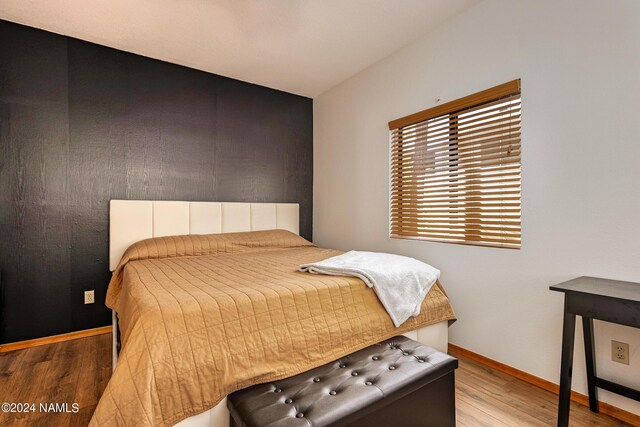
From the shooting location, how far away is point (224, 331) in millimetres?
1219

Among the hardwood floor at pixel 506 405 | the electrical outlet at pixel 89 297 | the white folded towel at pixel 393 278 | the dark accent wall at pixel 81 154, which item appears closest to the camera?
the hardwood floor at pixel 506 405

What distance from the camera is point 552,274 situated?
176 cm

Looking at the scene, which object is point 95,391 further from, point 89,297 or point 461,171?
point 461,171

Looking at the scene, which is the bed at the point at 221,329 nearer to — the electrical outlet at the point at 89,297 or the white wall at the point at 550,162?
the white wall at the point at 550,162

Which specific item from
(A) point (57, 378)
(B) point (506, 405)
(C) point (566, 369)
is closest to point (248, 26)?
(A) point (57, 378)

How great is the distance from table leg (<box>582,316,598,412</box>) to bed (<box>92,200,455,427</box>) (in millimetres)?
659

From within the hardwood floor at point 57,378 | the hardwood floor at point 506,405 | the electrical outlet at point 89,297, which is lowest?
the hardwood floor at point 57,378

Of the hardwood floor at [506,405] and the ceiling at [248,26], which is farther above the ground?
the ceiling at [248,26]

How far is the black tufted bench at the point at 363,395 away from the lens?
40.4 inches

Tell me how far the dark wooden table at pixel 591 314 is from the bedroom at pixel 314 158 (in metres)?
0.08

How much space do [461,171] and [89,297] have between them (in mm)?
3175

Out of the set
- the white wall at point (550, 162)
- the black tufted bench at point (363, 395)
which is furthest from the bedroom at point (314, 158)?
the black tufted bench at point (363, 395)

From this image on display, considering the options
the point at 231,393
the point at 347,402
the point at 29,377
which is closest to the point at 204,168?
the point at 29,377

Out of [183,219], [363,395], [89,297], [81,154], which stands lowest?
[89,297]
